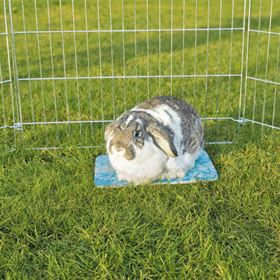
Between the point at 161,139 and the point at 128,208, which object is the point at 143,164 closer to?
the point at 161,139

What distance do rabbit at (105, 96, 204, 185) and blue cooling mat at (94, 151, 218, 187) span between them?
5 cm

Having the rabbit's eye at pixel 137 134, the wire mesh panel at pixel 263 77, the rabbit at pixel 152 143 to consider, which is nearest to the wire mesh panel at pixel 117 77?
the wire mesh panel at pixel 263 77

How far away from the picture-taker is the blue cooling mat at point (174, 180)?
4.05 m

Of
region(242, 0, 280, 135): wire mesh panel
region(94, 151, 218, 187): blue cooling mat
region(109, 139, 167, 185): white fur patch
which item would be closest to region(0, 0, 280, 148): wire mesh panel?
region(242, 0, 280, 135): wire mesh panel

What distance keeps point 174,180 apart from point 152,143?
0.41 meters

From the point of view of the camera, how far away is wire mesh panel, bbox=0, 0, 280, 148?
4.95 meters

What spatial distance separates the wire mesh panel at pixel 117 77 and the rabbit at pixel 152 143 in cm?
77

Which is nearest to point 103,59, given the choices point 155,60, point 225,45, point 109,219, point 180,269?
point 155,60

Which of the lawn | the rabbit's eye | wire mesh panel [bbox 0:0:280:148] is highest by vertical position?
the rabbit's eye

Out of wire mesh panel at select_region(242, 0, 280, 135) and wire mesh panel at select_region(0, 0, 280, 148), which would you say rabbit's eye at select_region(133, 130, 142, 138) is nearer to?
wire mesh panel at select_region(0, 0, 280, 148)

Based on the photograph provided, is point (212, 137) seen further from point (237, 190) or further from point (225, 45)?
point (225, 45)

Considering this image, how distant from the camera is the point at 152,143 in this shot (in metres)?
3.82

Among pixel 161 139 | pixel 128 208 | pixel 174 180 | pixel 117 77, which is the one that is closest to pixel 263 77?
pixel 117 77

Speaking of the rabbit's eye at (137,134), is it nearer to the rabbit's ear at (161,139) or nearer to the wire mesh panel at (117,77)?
the rabbit's ear at (161,139)
